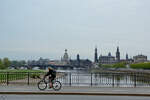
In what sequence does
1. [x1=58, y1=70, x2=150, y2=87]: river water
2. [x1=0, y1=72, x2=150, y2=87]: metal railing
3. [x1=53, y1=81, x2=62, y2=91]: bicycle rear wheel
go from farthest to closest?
[x1=58, y1=70, x2=150, y2=87]: river water, [x1=0, y1=72, x2=150, y2=87]: metal railing, [x1=53, y1=81, x2=62, y2=91]: bicycle rear wheel

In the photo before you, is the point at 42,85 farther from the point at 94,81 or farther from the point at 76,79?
the point at 94,81

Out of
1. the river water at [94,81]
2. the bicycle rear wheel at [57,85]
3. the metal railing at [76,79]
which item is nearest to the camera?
the bicycle rear wheel at [57,85]

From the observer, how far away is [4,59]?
124 meters

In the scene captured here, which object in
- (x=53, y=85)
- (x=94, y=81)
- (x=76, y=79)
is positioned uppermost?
(x=53, y=85)

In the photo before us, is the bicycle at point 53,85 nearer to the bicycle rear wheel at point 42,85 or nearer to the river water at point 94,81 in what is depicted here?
the bicycle rear wheel at point 42,85

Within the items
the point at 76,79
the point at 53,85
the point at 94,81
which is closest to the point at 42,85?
the point at 53,85

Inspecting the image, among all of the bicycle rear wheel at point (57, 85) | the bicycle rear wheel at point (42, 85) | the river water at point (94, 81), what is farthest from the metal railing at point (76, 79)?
the bicycle rear wheel at point (57, 85)

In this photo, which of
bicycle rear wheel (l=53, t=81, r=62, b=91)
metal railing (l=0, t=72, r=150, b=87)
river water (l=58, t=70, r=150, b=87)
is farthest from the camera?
river water (l=58, t=70, r=150, b=87)

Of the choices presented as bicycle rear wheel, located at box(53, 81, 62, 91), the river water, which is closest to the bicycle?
bicycle rear wheel, located at box(53, 81, 62, 91)

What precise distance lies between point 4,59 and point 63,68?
46.7m

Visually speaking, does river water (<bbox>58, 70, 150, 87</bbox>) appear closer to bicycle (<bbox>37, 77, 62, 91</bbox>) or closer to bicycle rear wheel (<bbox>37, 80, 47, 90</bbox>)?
bicycle (<bbox>37, 77, 62, 91</bbox>)

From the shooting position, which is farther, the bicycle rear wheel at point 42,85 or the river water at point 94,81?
the river water at point 94,81
